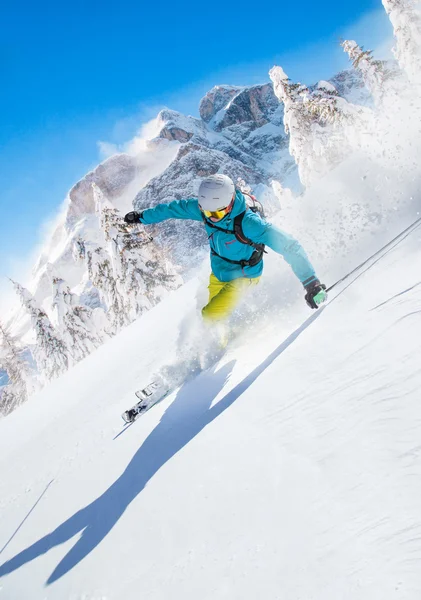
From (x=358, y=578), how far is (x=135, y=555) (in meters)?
1.27

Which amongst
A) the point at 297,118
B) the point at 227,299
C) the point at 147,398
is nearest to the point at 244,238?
the point at 227,299

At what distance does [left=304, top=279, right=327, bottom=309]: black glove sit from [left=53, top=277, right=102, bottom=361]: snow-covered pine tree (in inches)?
777

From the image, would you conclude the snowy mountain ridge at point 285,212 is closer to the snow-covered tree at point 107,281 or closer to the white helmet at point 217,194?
the snow-covered tree at point 107,281

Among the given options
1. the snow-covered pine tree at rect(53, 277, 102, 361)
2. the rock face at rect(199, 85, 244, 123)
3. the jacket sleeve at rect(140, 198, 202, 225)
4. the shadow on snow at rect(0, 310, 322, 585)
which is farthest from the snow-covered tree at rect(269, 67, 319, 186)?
the rock face at rect(199, 85, 244, 123)

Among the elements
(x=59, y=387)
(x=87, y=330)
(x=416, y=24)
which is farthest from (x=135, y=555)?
(x=416, y=24)

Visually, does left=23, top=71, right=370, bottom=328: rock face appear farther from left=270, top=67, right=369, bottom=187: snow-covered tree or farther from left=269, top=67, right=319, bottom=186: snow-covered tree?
left=270, top=67, right=369, bottom=187: snow-covered tree

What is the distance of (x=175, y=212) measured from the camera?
534 centimetres

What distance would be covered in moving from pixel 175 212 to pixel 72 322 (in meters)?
18.3

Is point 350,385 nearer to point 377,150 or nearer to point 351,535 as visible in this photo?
point 351,535

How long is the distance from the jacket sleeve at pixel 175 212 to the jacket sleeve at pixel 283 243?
34.7 inches

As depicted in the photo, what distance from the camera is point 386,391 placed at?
199cm

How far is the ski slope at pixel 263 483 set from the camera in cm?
141

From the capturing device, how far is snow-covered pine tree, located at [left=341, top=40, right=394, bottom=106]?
27.2 metres

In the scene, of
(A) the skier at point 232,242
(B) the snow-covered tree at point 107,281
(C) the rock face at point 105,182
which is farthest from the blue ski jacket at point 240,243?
(C) the rock face at point 105,182
